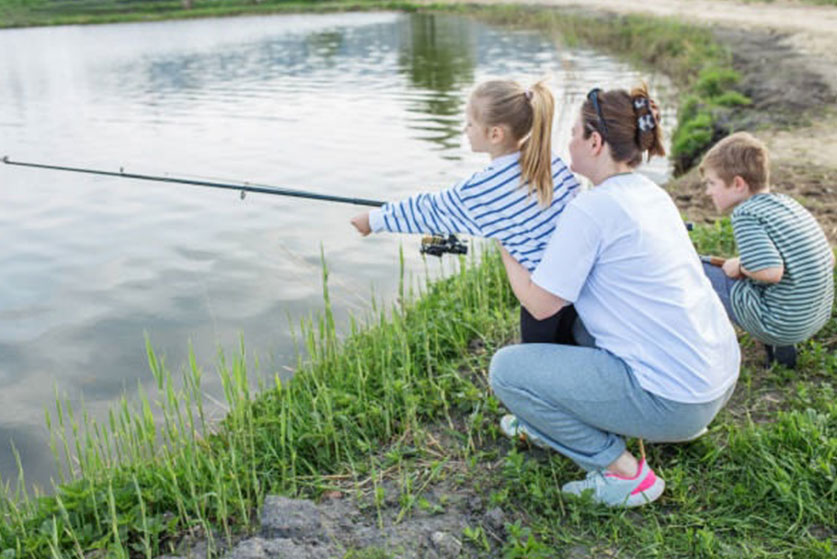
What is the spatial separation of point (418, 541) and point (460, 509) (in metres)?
0.25

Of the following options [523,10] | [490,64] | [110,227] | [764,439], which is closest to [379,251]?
[110,227]

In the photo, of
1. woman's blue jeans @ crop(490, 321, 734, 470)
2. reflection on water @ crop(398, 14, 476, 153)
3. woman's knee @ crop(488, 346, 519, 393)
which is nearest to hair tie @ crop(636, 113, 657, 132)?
woman's blue jeans @ crop(490, 321, 734, 470)

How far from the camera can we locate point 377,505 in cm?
298

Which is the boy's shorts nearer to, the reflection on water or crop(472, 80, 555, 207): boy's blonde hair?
crop(472, 80, 555, 207): boy's blonde hair

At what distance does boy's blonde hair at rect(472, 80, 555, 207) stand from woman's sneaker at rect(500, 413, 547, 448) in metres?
0.89

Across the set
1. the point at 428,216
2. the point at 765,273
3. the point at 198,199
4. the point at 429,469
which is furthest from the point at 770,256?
the point at 198,199

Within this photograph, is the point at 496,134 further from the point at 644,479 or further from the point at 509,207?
the point at 644,479

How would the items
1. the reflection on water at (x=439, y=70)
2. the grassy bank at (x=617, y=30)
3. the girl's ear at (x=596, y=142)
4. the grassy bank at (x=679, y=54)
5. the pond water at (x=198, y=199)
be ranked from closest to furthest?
the girl's ear at (x=596, y=142) → the pond water at (x=198, y=199) → the grassy bank at (x=679, y=54) → the grassy bank at (x=617, y=30) → the reflection on water at (x=439, y=70)

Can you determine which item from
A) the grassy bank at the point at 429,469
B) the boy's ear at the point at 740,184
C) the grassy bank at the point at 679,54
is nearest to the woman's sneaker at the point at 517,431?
the grassy bank at the point at 429,469

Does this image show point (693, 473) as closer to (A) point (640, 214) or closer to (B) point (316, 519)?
(A) point (640, 214)

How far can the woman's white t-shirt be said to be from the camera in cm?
259

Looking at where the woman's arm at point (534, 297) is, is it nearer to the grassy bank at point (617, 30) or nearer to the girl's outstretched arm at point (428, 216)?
the girl's outstretched arm at point (428, 216)

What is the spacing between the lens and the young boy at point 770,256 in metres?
3.42

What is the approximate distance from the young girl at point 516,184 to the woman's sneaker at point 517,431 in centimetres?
34
